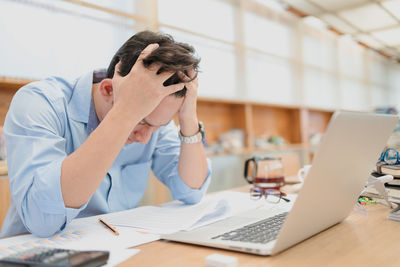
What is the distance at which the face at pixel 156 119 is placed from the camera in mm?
915

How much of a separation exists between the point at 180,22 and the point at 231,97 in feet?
3.10

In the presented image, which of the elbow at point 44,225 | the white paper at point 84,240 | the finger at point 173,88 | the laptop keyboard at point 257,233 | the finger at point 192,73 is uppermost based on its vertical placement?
the finger at point 192,73

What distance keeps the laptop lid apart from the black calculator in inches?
10.8

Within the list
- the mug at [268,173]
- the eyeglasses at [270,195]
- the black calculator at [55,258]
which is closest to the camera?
the black calculator at [55,258]

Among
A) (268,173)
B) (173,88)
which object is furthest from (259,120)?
(173,88)

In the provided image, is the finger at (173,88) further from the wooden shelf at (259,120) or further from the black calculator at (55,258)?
the wooden shelf at (259,120)

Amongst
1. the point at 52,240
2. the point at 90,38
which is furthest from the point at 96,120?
the point at 90,38

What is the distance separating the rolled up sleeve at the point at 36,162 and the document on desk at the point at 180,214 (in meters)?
0.16

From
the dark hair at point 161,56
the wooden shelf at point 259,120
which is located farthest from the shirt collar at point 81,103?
the wooden shelf at point 259,120

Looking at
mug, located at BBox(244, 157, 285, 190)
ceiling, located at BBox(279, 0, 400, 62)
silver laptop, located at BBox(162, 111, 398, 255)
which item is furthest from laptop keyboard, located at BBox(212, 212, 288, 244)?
ceiling, located at BBox(279, 0, 400, 62)

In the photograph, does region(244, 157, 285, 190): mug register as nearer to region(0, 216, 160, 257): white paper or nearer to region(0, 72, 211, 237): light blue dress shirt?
region(0, 72, 211, 237): light blue dress shirt

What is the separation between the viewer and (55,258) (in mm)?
502

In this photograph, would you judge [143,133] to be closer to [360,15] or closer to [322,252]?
[322,252]

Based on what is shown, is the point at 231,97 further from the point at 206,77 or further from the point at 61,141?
the point at 61,141
